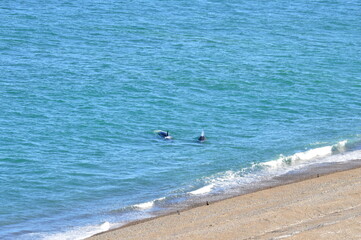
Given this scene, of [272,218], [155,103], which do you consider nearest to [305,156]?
[272,218]

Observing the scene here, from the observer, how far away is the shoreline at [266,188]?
21.3m

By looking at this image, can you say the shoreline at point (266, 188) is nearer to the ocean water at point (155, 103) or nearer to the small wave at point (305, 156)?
the ocean water at point (155, 103)

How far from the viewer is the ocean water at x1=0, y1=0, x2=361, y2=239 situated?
25.2 metres

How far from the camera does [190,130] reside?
104ft

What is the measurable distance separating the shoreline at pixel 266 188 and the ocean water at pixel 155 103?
58 cm

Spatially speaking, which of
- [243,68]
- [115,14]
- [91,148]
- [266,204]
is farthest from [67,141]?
[115,14]

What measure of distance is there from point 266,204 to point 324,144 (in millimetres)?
8460

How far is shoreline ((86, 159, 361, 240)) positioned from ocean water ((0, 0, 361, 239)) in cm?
58

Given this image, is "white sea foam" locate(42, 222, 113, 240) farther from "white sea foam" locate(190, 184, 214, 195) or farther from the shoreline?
"white sea foam" locate(190, 184, 214, 195)

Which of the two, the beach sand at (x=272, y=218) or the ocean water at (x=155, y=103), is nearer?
the beach sand at (x=272, y=218)

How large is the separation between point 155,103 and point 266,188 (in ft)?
36.0

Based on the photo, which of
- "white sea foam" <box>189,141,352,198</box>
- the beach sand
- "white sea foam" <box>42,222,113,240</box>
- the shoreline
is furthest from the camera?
"white sea foam" <box>189,141,352,198</box>

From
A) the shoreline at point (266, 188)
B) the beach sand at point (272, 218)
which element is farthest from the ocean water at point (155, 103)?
the beach sand at point (272, 218)

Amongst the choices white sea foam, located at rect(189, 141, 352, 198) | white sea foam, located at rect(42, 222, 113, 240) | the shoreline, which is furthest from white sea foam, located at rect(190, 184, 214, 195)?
white sea foam, located at rect(42, 222, 113, 240)
